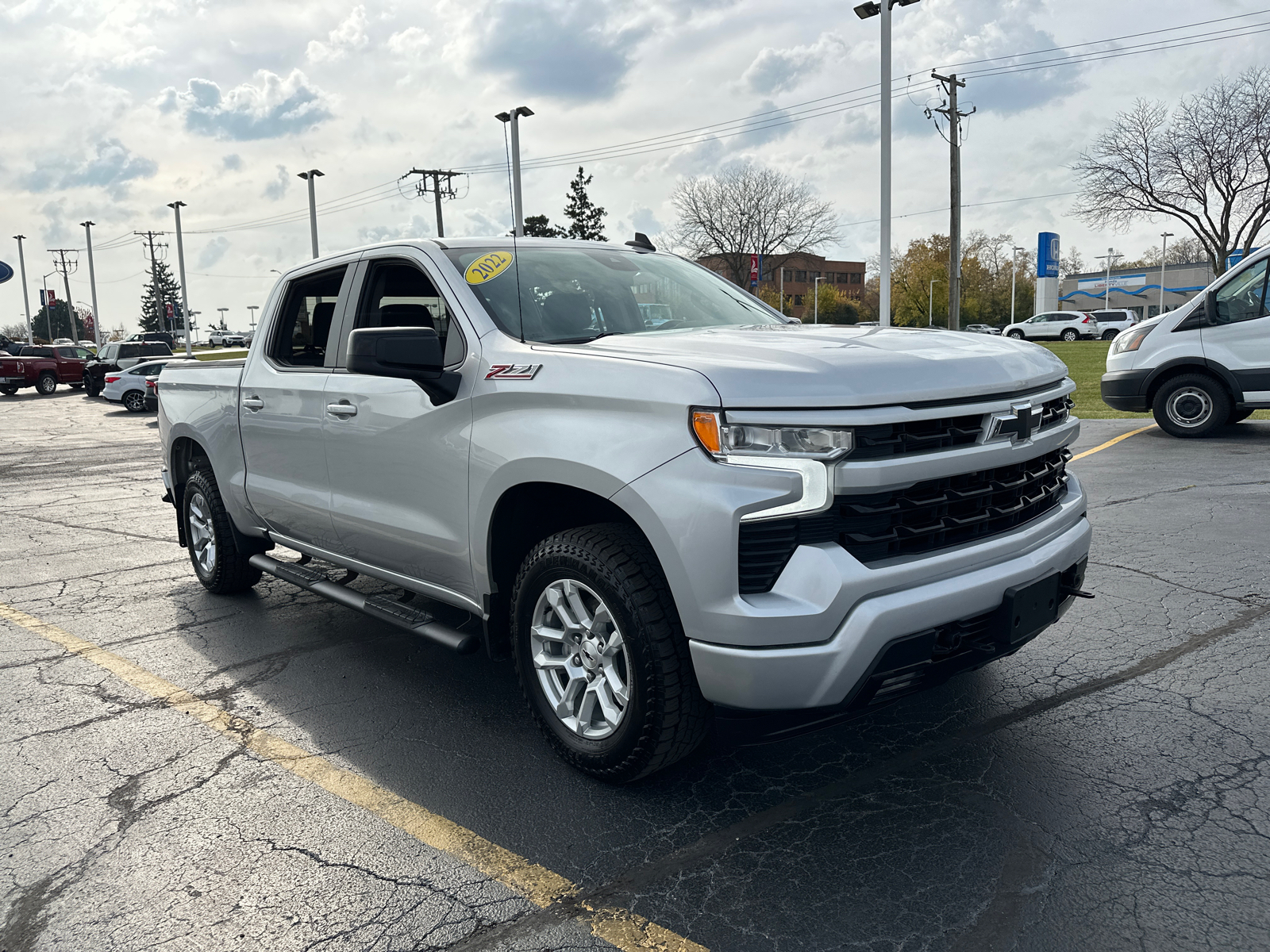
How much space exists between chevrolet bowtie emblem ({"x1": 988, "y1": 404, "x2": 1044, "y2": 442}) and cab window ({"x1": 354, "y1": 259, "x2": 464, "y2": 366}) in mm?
2118

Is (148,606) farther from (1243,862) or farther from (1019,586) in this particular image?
(1243,862)

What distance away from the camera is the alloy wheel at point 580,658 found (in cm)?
327

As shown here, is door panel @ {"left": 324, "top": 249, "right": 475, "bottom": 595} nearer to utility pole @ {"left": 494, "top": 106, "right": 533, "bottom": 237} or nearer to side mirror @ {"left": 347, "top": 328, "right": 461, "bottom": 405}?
side mirror @ {"left": 347, "top": 328, "right": 461, "bottom": 405}

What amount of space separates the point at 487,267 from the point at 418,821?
7.05 ft

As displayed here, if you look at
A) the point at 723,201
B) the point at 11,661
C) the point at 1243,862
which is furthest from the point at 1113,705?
the point at 723,201

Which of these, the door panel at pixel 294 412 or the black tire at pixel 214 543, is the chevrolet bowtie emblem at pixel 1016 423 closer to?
the door panel at pixel 294 412

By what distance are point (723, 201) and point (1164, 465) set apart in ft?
173

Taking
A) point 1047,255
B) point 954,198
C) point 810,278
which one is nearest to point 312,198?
point 954,198

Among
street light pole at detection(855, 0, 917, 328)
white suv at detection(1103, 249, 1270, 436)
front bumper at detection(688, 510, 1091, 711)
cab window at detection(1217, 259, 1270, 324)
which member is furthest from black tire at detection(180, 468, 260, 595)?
street light pole at detection(855, 0, 917, 328)

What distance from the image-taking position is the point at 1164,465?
379 inches

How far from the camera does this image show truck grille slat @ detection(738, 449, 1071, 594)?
9.29 feet

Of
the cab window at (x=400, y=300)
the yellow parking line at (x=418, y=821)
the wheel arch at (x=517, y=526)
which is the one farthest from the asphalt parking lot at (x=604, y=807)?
the cab window at (x=400, y=300)

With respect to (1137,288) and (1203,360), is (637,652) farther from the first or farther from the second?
(1137,288)

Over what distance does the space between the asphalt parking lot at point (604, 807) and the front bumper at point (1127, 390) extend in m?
6.93
